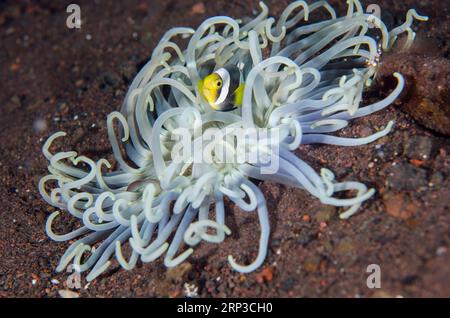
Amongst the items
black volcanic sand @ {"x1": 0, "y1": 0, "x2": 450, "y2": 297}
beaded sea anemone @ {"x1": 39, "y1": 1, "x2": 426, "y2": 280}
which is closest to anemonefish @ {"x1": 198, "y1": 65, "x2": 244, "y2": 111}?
beaded sea anemone @ {"x1": 39, "y1": 1, "x2": 426, "y2": 280}

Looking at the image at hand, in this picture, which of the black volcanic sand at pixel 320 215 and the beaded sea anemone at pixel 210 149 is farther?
the beaded sea anemone at pixel 210 149

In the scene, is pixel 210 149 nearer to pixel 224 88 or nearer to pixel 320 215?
pixel 224 88

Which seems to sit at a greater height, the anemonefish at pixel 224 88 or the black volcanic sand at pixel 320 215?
the anemonefish at pixel 224 88

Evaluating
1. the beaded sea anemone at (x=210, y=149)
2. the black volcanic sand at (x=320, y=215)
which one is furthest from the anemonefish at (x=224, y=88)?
the black volcanic sand at (x=320, y=215)

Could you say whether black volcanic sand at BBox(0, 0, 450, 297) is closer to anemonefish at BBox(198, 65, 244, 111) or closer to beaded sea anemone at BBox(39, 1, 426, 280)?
beaded sea anemone at BBox(39, 1, 426, 280)

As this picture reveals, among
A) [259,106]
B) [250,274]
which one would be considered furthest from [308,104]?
[250,274]

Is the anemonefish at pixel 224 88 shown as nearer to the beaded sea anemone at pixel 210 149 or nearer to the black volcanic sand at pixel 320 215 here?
the beaded sea anemone at pixel 210 149

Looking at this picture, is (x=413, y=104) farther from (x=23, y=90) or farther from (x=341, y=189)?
(x=23, y=90)
